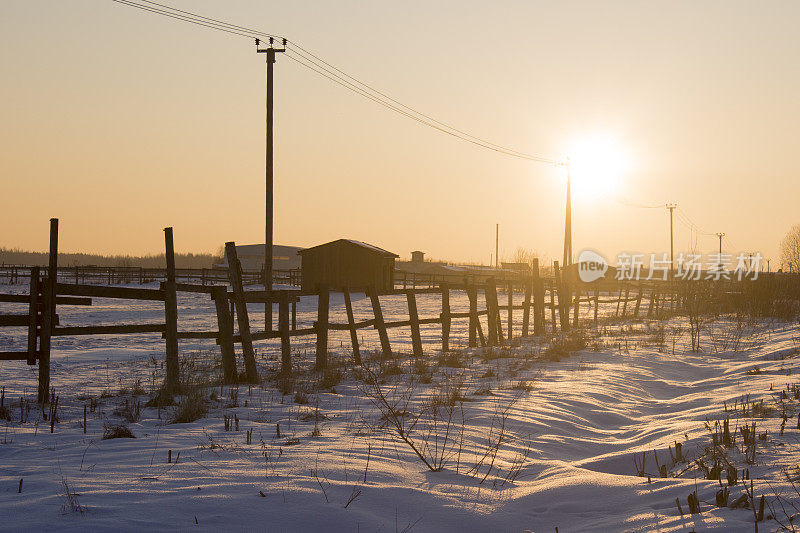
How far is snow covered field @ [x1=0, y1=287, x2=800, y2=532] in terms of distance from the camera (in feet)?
11.8

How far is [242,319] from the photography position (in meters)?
10.0

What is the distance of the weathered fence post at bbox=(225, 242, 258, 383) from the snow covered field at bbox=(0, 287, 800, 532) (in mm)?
626

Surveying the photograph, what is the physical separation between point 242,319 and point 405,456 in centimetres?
565

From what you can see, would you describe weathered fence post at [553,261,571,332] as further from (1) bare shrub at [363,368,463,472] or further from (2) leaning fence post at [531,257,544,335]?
(1) bare shrub at [363,368,463,472]

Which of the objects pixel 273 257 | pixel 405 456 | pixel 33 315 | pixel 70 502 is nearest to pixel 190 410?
pixel 405 456

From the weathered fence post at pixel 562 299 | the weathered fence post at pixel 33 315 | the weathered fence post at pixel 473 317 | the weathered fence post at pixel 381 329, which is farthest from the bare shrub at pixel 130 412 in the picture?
the weathered fence post at pixel 562 299

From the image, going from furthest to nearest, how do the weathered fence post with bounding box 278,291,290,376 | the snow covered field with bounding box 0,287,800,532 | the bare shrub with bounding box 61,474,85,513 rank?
the weathered fence post with bounding box 278,291,290,376
the snow covered field with bounding box 0,287,800,532
the bare shrub with bounding box 61,474,85,513

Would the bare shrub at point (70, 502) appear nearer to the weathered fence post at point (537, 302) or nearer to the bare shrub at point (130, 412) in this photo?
the bare shrub at point (130, 412)

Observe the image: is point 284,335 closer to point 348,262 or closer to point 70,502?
point 70,502

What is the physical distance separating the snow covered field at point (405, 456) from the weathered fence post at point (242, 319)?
63cm

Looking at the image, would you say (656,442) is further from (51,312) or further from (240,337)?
(51,312)

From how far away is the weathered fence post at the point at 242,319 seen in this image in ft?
31.9

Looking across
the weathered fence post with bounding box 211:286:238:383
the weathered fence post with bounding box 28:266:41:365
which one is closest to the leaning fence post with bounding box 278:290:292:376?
the weathered fence post with bounding box 211:286:238:383

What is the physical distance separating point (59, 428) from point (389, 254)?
3583 cm
